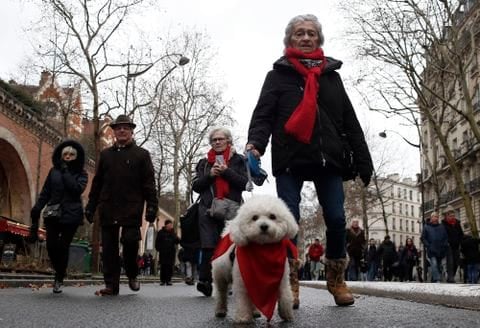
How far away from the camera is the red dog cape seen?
4.23m

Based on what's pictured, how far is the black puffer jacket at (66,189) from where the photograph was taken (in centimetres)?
884

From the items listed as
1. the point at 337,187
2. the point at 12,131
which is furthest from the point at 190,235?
the point at 12,131

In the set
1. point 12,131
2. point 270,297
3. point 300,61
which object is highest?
point 12,131

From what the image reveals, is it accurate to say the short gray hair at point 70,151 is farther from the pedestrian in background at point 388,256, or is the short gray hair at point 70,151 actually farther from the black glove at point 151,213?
the pedestrian in background at point 388,256

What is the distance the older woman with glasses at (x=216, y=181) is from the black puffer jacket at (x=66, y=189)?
185cm

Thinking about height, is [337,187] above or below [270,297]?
above

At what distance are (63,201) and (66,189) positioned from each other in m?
0.20

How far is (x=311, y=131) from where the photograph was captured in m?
5.41

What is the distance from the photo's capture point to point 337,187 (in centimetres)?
564

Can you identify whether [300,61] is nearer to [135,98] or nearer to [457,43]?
[457,43]

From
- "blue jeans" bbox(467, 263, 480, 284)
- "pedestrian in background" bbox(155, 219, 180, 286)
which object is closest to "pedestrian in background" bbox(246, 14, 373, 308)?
"pedestrian in background" bbox(155, 219, 180, 286)

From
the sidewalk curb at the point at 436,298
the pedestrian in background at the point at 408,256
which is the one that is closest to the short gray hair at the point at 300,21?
the sidewalk curb at the point at 436,298

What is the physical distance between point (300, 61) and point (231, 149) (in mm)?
2637

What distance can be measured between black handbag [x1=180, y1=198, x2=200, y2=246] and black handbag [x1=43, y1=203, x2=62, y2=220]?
1.69 m
